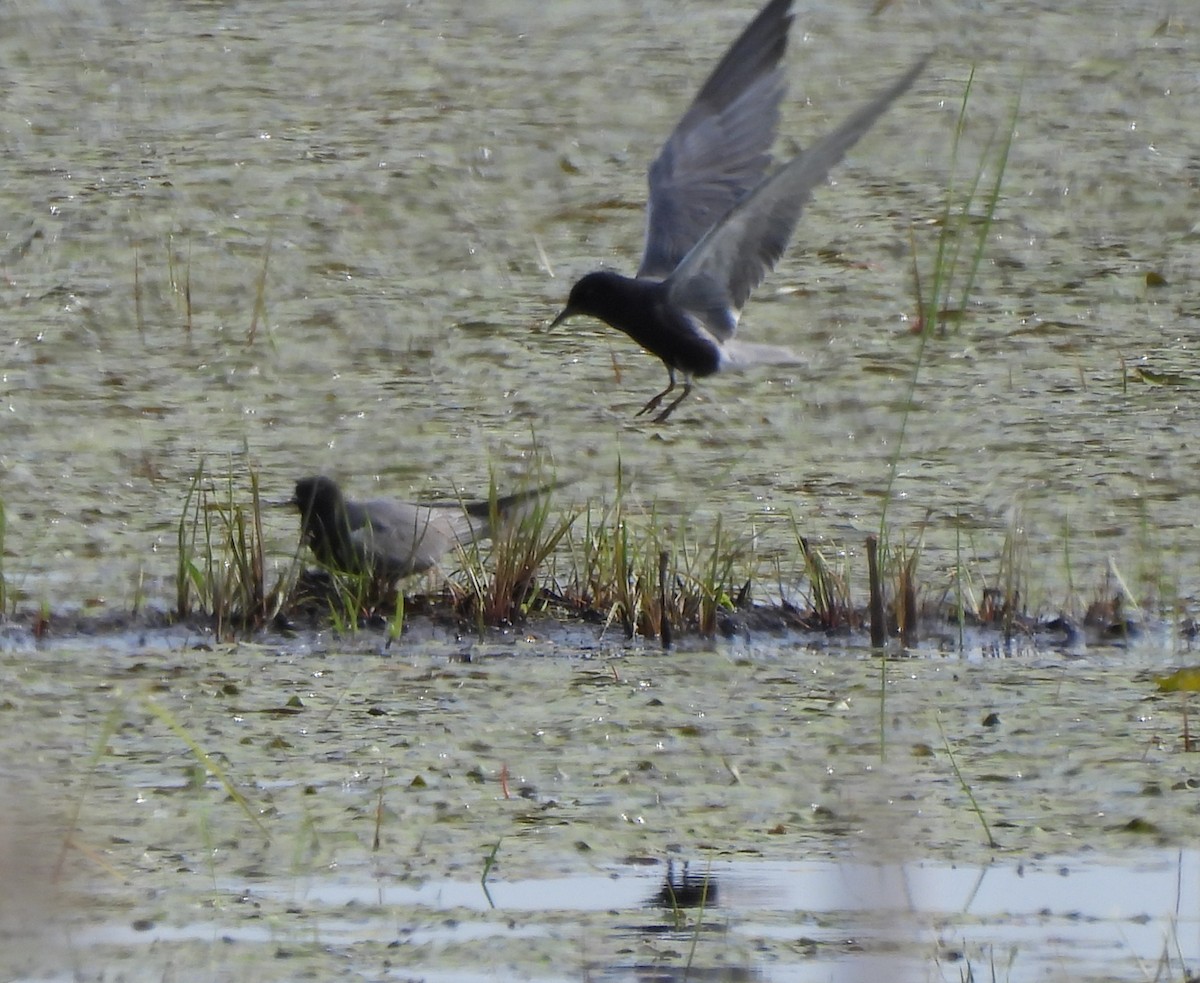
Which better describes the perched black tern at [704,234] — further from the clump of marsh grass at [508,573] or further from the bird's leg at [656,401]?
the clump of marsh grass at [508,573]

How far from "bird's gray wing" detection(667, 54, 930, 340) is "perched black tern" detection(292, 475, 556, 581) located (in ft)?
2.23

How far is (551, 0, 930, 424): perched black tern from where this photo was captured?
5047 mm

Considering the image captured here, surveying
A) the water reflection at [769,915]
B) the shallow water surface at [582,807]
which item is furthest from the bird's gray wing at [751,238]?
the water reflection at [769,915]

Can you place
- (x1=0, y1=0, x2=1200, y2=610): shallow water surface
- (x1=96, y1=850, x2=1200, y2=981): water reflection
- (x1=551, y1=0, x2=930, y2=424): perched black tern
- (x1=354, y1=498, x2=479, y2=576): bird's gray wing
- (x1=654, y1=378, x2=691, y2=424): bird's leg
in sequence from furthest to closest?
(x1=654, y1=378, x2=691, y2=424): bird's leg, (x1=551, y1=0, x2=930, y2=424): perched black tern, (x1=0, y1=0, x2=1200, y2=610): shallow water surface, (x1=354, y1=498, x2=479, y2=576): bird's gray wing, (x1=96, y1=850, x2=1200, y2=981): water reflection

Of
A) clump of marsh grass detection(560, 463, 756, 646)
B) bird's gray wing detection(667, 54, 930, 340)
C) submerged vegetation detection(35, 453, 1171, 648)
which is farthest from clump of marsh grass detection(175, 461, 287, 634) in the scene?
bird's gray wing detection(667, 54, 930, 340)

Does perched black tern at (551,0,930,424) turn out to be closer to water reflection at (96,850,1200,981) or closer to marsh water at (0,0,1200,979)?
marsh water at (0,0,1200,979)

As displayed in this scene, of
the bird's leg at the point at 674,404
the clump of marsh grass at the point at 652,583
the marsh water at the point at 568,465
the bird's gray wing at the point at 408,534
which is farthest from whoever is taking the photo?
the bird's leg at the point at 674,404

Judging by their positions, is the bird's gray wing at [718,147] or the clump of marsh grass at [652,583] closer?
the clump of marsh grass at [652,583]

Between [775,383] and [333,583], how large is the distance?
166 centimetres

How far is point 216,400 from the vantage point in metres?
5.48

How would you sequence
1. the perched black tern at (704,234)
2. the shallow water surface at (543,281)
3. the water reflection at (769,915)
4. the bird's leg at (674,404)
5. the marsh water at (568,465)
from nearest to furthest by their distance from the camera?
the water reflection at (769,915) < the marsh water at (568,465) < the shallow water surface at (543,281) < the perched black tern at (704,234) < the bird's leg at (674,404)

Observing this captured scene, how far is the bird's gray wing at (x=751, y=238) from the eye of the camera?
4387 millimetres

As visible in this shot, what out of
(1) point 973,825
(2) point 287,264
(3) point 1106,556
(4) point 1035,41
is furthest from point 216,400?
(4) point 1035,41

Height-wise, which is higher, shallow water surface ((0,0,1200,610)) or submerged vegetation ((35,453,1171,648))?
shallow water surface ((0,0,1200,610))
